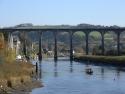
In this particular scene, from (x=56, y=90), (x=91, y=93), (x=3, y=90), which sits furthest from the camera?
(x=56, y=90)

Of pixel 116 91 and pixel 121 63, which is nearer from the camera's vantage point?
pixel 116 91

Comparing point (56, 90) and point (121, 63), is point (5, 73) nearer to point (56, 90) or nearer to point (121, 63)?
point (56, 90)

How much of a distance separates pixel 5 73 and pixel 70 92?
9.67m

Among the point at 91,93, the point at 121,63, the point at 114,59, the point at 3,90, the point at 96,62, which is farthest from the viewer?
the point at 96,62

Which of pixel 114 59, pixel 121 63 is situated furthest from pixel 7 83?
pixel 114 59

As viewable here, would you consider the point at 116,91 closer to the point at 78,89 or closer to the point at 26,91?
the point at 78,89

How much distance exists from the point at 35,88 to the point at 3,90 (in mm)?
10570

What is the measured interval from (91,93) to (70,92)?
2.76 metres

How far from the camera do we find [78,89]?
204 feet

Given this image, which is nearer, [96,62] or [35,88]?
[35,88]

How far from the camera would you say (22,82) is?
6359 centimetres

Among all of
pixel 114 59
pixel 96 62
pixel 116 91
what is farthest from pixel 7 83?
pixel 96 62

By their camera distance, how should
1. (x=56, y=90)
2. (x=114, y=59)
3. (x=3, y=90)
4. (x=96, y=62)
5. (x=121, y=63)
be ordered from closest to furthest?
(x=3, y=90), (x=56, y=90), (x=121, y=63), (x=114, y=59), (x=96, y=62)

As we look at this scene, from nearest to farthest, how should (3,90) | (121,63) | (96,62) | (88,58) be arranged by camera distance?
(3,90), (121,63), (96,62), (88,58)
